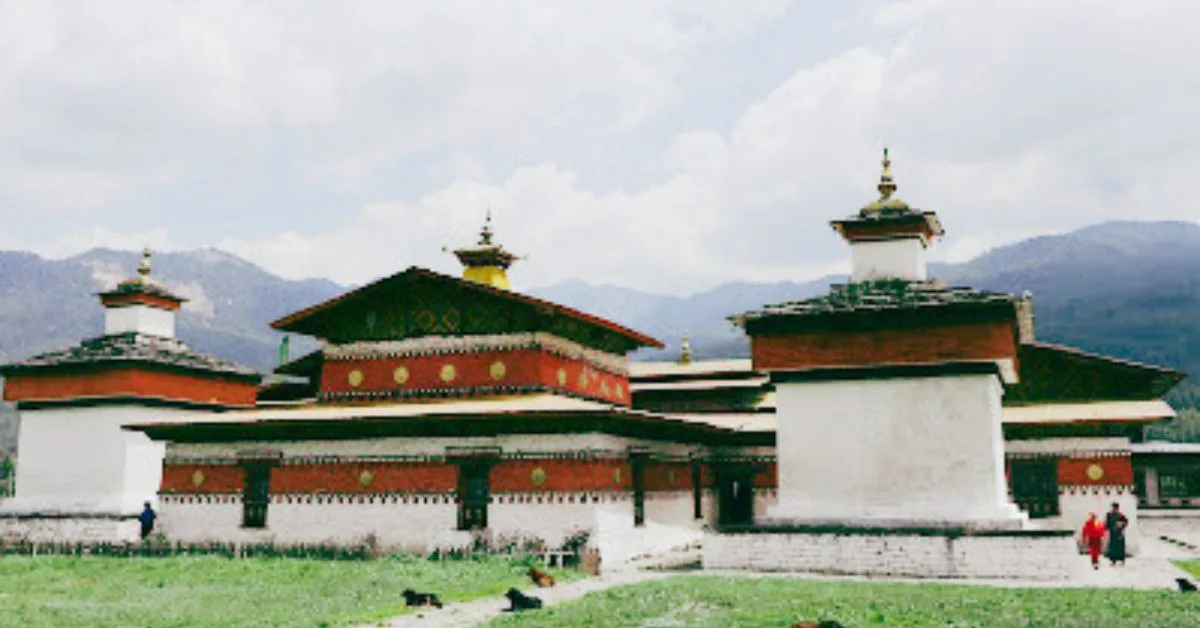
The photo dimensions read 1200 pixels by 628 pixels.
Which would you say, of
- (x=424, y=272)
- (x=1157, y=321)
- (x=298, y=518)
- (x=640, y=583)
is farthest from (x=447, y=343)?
(x=1157, y=321)

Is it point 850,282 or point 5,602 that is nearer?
point 5,602

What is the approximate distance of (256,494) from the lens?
24.8 metres

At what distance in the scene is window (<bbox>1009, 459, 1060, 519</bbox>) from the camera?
84.3 ft

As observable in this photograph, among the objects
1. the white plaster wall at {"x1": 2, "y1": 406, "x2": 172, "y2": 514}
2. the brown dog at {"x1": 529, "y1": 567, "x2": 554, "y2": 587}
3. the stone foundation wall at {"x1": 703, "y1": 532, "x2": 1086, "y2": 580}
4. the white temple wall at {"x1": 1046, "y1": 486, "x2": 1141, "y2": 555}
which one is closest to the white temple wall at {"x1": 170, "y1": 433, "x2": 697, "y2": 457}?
the stone foundation wall at {"x1": 703, "y1": 532, "x2": 1086, "y2": 580}

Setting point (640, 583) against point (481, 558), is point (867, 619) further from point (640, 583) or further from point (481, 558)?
point (481, 558)

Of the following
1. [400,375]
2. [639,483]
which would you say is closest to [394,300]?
[400,375]

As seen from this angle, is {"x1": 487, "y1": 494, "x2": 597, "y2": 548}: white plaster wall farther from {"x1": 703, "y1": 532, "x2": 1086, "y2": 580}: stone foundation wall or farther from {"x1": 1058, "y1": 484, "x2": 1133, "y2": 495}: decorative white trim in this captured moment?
{"x1": 1058, "y1": 484, "x2": 1133, "y2": 495}: decorative white trim

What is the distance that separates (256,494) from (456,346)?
629 cm

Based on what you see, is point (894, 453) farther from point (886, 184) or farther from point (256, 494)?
point (256, 494)

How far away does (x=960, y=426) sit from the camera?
1922 centimetres

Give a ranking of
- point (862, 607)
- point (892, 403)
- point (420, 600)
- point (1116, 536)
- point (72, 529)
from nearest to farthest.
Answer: point (862, 607) < point (420, 600) < point (892, 403) < point (1116, 536) < point (72, 529)

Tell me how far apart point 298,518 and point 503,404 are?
5.92 meters

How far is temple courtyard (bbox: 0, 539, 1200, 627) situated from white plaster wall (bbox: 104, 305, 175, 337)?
42.5ft

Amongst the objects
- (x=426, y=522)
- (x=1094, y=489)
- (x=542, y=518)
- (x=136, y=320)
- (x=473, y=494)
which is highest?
(x=136, y=320)
